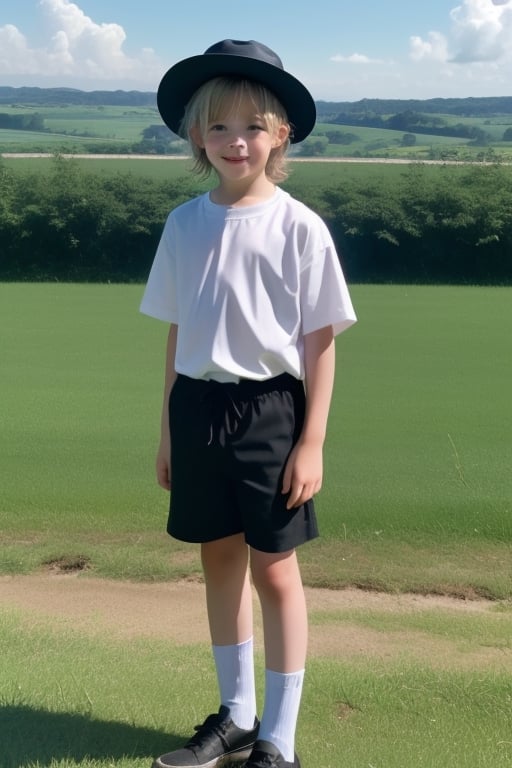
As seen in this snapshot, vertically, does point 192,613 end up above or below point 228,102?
below

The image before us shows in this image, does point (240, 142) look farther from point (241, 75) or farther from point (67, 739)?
point (67, 739)

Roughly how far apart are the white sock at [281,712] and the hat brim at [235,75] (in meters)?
1.28

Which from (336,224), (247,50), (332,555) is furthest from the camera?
(336,224)

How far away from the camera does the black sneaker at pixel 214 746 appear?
7.11 ft

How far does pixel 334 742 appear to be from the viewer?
7.56 ft

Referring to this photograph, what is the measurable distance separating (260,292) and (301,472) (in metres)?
0.41

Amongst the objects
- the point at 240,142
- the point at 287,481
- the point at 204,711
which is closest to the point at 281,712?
the point at 204,711

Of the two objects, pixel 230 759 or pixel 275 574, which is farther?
pixel 230 759

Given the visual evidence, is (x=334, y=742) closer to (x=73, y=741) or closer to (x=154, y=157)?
(x=73, y=741)

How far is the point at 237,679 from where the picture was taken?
2320 mm

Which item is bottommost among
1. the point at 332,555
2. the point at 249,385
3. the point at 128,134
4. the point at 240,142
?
the point at 332,555

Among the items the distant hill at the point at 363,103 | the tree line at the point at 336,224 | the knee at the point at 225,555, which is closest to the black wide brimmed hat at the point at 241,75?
the knee at the point at 225,555

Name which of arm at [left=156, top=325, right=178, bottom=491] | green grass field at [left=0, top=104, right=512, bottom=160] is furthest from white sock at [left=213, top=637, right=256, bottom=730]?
green grass field at [left=0, top=104, right=512, bottom=160]

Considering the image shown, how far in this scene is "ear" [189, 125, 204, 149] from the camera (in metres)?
2.21
